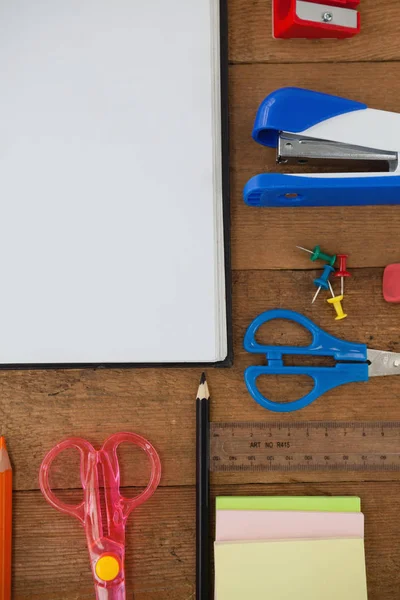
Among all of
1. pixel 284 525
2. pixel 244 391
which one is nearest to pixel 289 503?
pixel 284 525

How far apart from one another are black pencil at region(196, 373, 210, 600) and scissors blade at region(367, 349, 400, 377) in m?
0.19

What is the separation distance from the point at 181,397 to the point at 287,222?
0.77ft

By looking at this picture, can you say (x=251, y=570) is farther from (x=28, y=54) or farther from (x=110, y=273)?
(x=28, y=54)

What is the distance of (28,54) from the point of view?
708 mm

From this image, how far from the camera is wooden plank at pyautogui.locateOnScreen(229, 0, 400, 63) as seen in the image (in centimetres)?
73

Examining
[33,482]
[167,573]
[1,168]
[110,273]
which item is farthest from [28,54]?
[167,573]

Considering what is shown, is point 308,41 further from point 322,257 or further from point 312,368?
point 312,368

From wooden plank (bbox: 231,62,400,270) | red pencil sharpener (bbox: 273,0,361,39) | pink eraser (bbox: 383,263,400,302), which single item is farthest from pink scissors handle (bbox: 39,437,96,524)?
red pencil sharpener (bbox: 273,0,361,39)

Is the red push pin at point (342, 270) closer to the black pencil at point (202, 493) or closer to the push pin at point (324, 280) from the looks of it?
the push pin at point (324, 280)

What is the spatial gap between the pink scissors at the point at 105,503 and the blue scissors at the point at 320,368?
0.50ft

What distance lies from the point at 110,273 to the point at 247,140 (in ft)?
0.73

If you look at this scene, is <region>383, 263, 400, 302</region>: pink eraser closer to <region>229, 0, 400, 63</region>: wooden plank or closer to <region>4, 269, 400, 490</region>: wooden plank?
<region>4, 269, 400, 490</region>: wooden plank

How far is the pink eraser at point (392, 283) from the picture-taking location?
70 centimetres

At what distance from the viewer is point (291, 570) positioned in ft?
2.20
